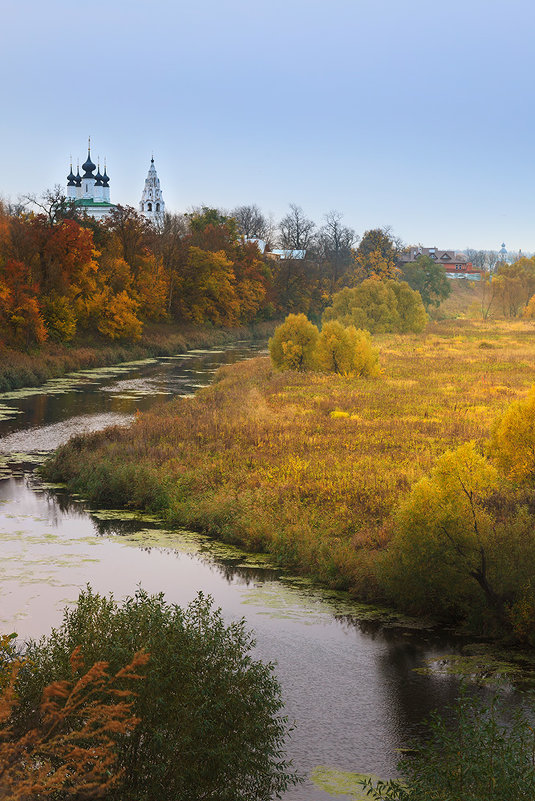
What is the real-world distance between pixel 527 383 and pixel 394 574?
95.0 ft

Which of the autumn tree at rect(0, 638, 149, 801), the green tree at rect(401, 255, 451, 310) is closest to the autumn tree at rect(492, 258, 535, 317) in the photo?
the green tree at rect(401, 255, 451, 310)

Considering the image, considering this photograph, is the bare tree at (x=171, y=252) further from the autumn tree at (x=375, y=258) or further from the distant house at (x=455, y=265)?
the distant house at (x=455, y=265)

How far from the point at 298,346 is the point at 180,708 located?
134 feet

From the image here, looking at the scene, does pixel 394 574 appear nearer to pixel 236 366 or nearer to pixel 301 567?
pixel 301 567

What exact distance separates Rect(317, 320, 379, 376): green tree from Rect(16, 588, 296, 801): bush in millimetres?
37415

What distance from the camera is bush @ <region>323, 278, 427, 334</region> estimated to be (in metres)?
78.2

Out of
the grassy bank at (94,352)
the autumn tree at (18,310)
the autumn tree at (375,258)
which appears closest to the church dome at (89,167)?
the autumn tree at (375,258)

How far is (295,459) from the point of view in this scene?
24.0 m

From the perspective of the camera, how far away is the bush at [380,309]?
78.2 m

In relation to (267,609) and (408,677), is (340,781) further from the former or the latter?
(267,609)

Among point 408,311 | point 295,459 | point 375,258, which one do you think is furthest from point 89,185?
point 295,459

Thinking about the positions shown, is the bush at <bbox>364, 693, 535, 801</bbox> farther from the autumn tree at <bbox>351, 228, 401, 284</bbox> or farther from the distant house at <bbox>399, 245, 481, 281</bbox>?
the distant house at <bbox>399, 245, 481, 281</bbox>

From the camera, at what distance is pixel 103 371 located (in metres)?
53.3

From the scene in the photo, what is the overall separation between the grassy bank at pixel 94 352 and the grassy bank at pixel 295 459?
1104 cm
